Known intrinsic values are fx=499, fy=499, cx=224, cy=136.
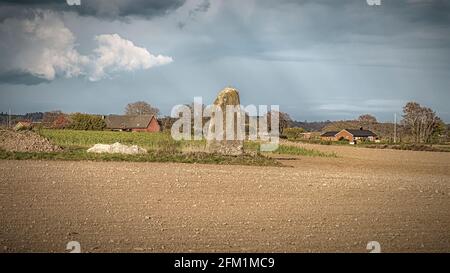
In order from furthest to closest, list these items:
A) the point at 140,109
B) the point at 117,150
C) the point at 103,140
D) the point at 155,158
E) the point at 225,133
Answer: the point at 140,109, the point at 103,140, the point at 225,133, the point at 117,150, the point at 155,158

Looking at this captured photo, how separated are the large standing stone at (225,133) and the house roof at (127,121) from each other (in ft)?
236

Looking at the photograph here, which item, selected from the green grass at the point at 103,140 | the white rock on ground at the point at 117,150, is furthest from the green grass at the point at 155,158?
the green grass at the point at 103,140

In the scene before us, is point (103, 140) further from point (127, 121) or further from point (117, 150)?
point (127, 121)

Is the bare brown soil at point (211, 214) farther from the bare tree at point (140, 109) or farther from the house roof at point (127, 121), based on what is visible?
the bare tree at point (140, 109)

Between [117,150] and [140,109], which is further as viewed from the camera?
[140,109]

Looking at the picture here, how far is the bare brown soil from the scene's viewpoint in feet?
26.0

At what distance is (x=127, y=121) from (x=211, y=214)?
312 feet

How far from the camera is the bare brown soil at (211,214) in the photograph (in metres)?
7.93

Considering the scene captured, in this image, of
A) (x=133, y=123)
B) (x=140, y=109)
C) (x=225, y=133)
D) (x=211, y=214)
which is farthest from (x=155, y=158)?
(x=140, y=109)

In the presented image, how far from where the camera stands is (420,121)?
95.3 metres

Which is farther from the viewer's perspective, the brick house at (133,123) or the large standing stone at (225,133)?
the brick house at (133,123)
